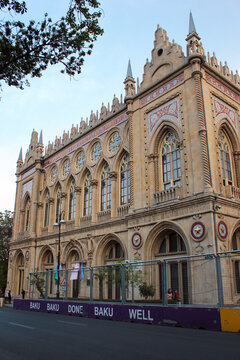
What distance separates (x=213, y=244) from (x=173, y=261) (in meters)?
4.70

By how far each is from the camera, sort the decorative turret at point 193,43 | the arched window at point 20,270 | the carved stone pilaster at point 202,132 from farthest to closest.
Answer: the arched window at point 20,270, the decorative turret at point 193,43, the carved stone pilaster at point 202,132

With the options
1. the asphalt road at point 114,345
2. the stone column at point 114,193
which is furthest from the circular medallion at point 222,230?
the stone column at point 114,193

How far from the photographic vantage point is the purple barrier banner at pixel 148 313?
11.6 meters

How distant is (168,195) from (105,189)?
325 inches

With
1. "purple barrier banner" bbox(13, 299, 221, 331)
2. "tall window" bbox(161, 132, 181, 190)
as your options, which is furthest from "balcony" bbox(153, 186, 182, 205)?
"purple barrier banner" bbox(13, 299, 221, 331)

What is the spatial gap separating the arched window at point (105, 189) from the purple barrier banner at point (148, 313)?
951 cm

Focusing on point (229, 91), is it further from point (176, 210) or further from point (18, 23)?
point (18, 23)

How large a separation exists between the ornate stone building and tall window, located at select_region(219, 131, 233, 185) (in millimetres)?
74

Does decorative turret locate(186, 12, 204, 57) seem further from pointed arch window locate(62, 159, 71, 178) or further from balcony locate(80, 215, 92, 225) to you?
pointed arch window locate(62, 159, 71, 178)

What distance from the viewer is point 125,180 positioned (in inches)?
1008

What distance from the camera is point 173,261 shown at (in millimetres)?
13148

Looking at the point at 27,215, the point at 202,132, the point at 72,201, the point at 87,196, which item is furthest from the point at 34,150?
the point at 202,132

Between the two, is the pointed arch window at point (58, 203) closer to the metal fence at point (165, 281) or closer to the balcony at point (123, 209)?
the balcony at point (123, 209)

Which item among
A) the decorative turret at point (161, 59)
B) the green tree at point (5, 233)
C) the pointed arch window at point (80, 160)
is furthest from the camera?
the green tree at point (5, 233)
